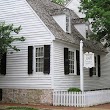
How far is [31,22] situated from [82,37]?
616cm

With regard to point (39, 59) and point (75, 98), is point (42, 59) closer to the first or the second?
point (39, 59)

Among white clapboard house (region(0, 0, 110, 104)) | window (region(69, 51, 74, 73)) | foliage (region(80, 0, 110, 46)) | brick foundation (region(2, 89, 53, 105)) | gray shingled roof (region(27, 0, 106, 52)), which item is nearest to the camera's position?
brick foundation (region(2, 89, 53, 105))

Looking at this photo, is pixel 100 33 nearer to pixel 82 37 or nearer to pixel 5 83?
pixel 82 37

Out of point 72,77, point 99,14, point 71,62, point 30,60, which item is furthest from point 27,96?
point 99,14

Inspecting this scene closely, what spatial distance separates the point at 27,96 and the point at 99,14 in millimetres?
7741

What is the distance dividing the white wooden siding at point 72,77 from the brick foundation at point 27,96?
2.96 feet

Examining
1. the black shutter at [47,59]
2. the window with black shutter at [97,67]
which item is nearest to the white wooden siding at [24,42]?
the black shutter at [47,59]

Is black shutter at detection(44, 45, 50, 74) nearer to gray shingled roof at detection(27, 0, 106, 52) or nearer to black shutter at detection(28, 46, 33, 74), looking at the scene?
gray shingled roof at detection(27, 0, 106, 52)

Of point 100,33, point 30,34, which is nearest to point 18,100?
point 30,34

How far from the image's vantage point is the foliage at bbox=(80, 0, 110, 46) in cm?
2062

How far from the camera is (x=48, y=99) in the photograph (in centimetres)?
1995

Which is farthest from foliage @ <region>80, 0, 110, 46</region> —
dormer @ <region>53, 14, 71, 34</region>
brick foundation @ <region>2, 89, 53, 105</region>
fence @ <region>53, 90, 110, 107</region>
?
brick foundation @ <region>2, 89, 53, 105</region>

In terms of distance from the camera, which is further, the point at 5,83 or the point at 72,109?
the point at 5,83

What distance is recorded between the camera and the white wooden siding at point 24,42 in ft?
67.3
